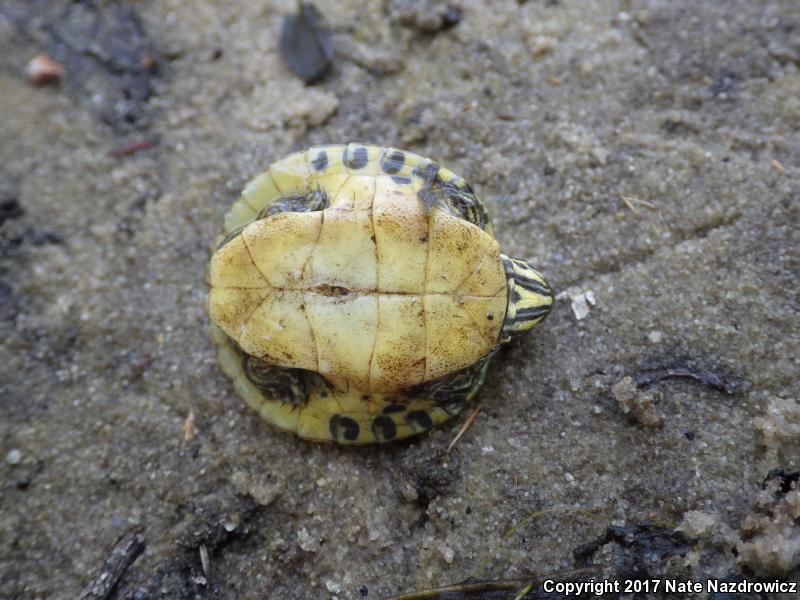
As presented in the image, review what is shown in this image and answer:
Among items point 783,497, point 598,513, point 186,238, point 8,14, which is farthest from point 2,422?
point 783,497

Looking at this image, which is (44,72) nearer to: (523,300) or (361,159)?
(361,159)

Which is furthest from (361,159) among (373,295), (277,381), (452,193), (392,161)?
(277,381)

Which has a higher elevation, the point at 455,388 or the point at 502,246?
the point at 502,246

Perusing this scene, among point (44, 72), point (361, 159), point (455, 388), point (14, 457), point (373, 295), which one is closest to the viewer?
point (373, 295)

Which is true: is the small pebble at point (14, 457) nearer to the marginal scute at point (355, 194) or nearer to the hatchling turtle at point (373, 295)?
the hatchling turtle at point (373, 295)

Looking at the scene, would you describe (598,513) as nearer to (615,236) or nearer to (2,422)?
(615,236)

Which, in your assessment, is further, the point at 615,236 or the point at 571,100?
the point at 571,100

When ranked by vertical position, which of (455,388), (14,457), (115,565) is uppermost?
(455,388)
